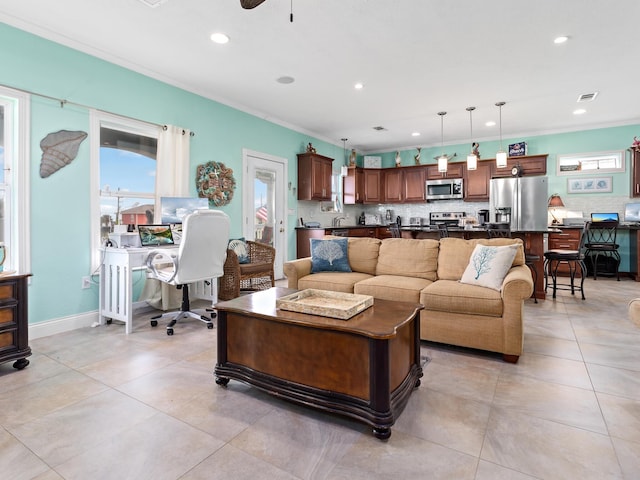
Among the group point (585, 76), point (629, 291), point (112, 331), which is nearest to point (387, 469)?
point (112, 331)

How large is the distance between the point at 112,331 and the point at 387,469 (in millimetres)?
2887

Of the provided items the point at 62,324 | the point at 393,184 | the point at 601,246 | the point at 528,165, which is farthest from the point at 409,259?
the point at 393,184

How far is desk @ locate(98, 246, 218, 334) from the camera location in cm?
326

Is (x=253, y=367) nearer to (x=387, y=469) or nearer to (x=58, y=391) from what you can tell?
(x=387, y=469)

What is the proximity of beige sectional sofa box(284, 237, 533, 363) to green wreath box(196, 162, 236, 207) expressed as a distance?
5.79 feet

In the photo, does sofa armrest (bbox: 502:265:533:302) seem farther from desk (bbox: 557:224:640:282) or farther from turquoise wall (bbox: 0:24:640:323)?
desk (bbox: 557:224:640:282)

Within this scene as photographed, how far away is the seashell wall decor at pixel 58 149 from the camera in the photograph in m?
3.17

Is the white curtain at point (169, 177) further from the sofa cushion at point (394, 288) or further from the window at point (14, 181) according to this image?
the sofa cushion at point (394, 288)

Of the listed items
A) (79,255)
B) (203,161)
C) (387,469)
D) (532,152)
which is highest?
(532,152)

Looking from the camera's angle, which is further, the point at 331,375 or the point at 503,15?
the point at 503,15

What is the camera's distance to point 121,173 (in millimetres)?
3879

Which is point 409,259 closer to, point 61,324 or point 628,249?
point 61,324

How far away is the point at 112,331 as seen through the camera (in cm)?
332

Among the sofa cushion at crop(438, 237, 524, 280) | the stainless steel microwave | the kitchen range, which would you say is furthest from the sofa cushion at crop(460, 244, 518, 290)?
the stainless steel microwave
